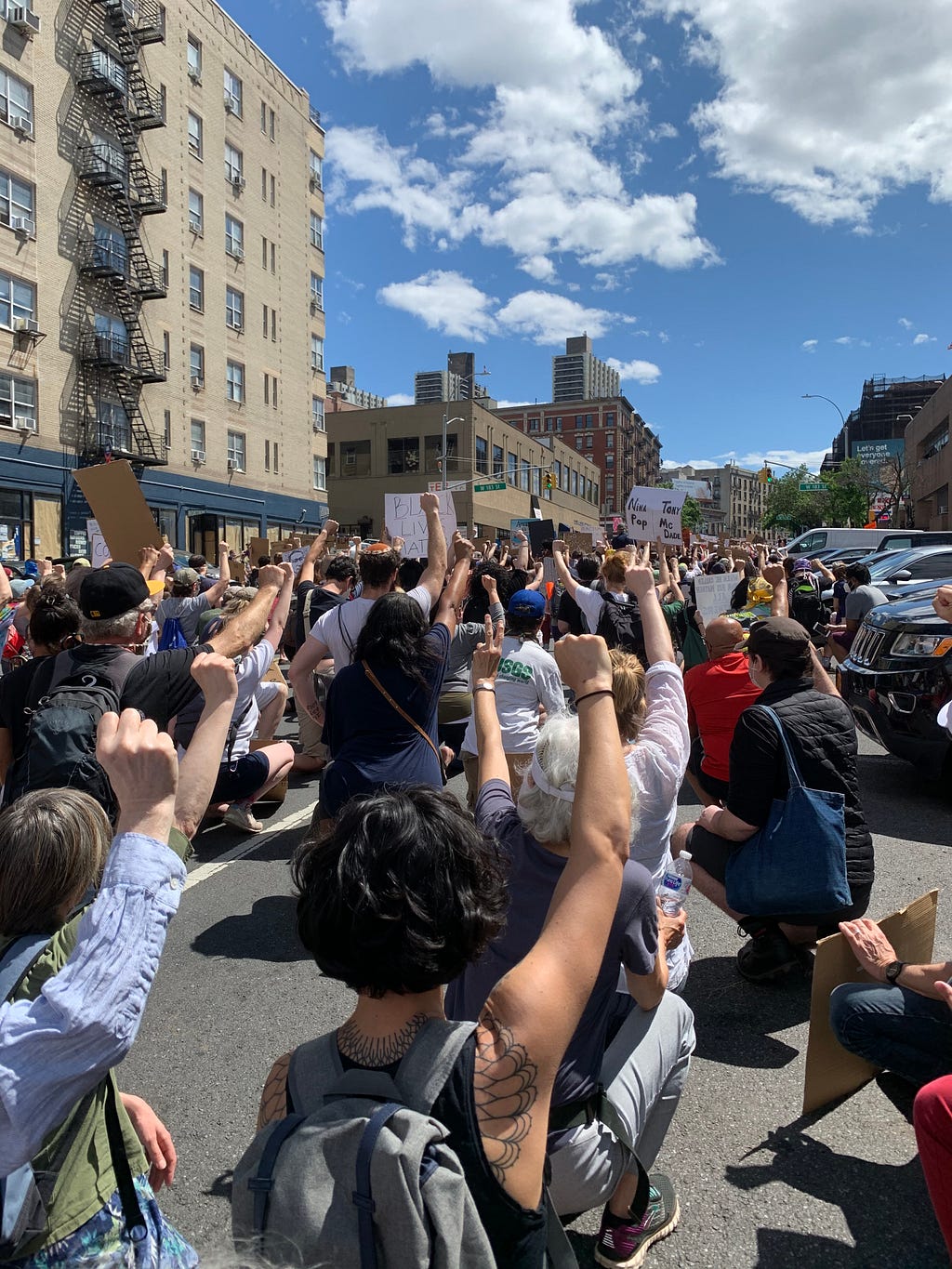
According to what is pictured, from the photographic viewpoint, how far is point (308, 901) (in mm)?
1385

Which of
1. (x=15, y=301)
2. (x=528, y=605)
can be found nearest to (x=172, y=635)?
(x=528, y=605)

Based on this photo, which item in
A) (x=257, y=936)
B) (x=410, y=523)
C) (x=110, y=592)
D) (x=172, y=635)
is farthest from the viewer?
(x=410, y=523)

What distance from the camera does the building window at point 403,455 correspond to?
2231 inches

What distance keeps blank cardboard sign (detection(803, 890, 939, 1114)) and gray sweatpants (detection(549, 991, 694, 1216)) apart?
57 centimetres

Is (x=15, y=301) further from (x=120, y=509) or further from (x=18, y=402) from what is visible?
(x=120, y=509)

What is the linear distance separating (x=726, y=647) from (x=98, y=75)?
99.2ft

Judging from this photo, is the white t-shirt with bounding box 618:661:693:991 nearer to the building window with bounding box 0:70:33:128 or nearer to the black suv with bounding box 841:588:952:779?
the black suv with bounding box 841:588:952:779

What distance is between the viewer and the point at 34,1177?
1.54m

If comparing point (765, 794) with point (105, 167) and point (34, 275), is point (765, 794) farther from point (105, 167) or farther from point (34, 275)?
point (105, 167)

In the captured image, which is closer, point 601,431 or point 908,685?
point 908,685

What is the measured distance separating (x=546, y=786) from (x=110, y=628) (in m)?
2.19

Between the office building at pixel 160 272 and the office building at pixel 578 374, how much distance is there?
132m

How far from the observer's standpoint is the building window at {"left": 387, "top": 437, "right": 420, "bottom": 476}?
5666 centimetres

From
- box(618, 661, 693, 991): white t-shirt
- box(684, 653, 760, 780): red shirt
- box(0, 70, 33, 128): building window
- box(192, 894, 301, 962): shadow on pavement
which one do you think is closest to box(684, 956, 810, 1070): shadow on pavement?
box(618, 661, 693, 991): white t-shirt
